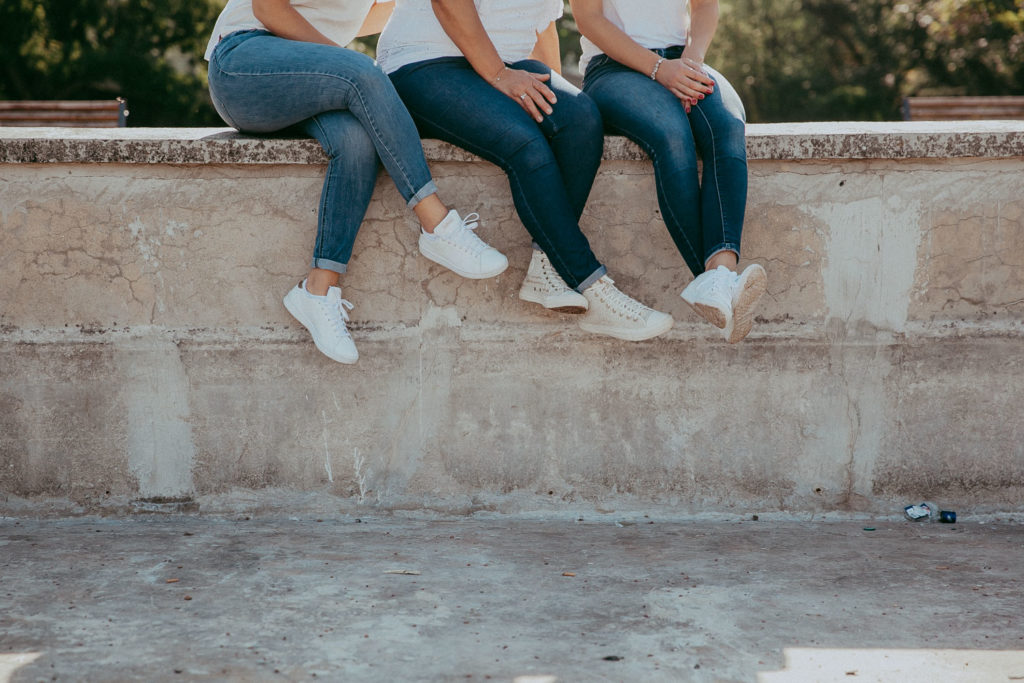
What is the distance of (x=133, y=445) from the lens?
333 centimetres

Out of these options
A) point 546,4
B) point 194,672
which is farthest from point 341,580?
point 546,4

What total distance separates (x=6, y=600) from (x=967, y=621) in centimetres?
237

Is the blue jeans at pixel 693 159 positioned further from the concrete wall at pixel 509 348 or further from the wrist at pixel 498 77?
the wrist at pixel 498 77

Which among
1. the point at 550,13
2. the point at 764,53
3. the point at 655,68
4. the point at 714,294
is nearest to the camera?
the point at 714,294

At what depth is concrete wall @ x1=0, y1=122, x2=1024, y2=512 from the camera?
325cm

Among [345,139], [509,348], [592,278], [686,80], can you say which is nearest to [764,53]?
[686,80]

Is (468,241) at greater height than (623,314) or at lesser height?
greater

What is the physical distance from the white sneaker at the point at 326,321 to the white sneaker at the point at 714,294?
101 cm

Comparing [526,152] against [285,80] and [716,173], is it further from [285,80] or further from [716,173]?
[285,80]

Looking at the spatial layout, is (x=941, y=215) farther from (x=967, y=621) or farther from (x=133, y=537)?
(x=133, y=537)

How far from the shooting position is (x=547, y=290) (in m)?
3.15

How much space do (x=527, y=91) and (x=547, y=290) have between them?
1.98 ft

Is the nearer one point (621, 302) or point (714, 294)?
point (714, 294)

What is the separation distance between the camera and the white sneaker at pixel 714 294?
9.73 feet
